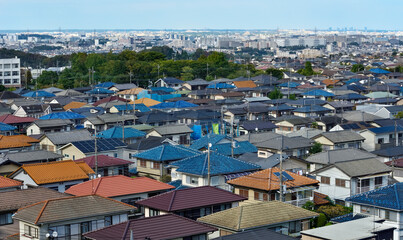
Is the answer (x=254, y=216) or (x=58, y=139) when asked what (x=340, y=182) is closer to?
(x=254, y=216)

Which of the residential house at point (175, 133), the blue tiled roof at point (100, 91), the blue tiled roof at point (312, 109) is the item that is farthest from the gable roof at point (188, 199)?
the blue tiled roof at point (100, 91)

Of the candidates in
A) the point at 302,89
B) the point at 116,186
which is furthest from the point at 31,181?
the point at 302,89

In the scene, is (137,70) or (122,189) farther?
(137,70)

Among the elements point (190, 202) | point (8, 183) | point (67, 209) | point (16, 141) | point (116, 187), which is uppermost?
point (67, 209)

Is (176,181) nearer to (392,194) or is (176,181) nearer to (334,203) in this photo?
(334,203)

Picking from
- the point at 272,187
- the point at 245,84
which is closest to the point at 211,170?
the point at 272,187

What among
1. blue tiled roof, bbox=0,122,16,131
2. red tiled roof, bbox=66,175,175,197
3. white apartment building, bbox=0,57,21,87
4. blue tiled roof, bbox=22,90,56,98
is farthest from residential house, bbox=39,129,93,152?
white apartment building, bbox=0,57,21,87

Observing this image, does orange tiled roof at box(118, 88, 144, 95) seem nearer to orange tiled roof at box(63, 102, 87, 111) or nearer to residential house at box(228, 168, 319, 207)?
orange tiled roof at box(63, 102, 87, 111)

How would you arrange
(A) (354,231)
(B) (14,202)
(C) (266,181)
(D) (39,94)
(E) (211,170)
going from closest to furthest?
(A) (354,231) → (B) (14,202) → (C) (266,181) → (E) (211,170) → (D) (39,94)
